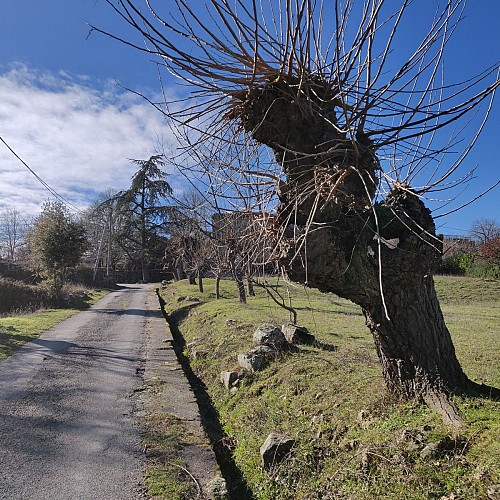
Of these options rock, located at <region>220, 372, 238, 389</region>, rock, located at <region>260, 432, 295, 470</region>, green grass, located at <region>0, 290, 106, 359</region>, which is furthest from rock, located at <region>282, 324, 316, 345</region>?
green grass, located at <region>0, 290, 106, 359</region>

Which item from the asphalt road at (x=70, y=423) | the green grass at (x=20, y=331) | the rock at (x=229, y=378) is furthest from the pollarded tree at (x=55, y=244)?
the rock at (x=229, y=378)

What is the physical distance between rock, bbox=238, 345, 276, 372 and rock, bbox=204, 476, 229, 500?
2.78 metres

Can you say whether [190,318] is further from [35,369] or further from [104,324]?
[35,369]

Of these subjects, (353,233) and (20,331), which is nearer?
(353,233)

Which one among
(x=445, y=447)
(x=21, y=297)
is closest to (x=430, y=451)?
(x=445, y=447)

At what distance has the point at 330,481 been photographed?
3.33 meters

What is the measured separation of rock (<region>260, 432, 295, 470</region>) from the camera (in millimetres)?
3928

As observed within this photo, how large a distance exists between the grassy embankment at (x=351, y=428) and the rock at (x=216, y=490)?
55cm

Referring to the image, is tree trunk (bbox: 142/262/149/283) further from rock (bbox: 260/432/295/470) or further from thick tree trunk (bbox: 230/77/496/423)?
thick tree trunk (bbox: 230/77/496/423)

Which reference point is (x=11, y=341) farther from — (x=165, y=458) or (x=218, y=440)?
(x=165, y=458)

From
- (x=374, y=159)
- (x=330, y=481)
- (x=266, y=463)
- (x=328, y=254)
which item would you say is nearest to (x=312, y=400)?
(x=266, y=463)

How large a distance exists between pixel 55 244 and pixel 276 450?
60.3ft

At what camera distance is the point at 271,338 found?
6891 mm

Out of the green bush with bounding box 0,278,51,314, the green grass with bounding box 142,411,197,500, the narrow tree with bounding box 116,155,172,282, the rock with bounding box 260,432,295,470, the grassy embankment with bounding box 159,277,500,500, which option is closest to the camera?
the grassy embankment with bounding box 159,277,500,500
